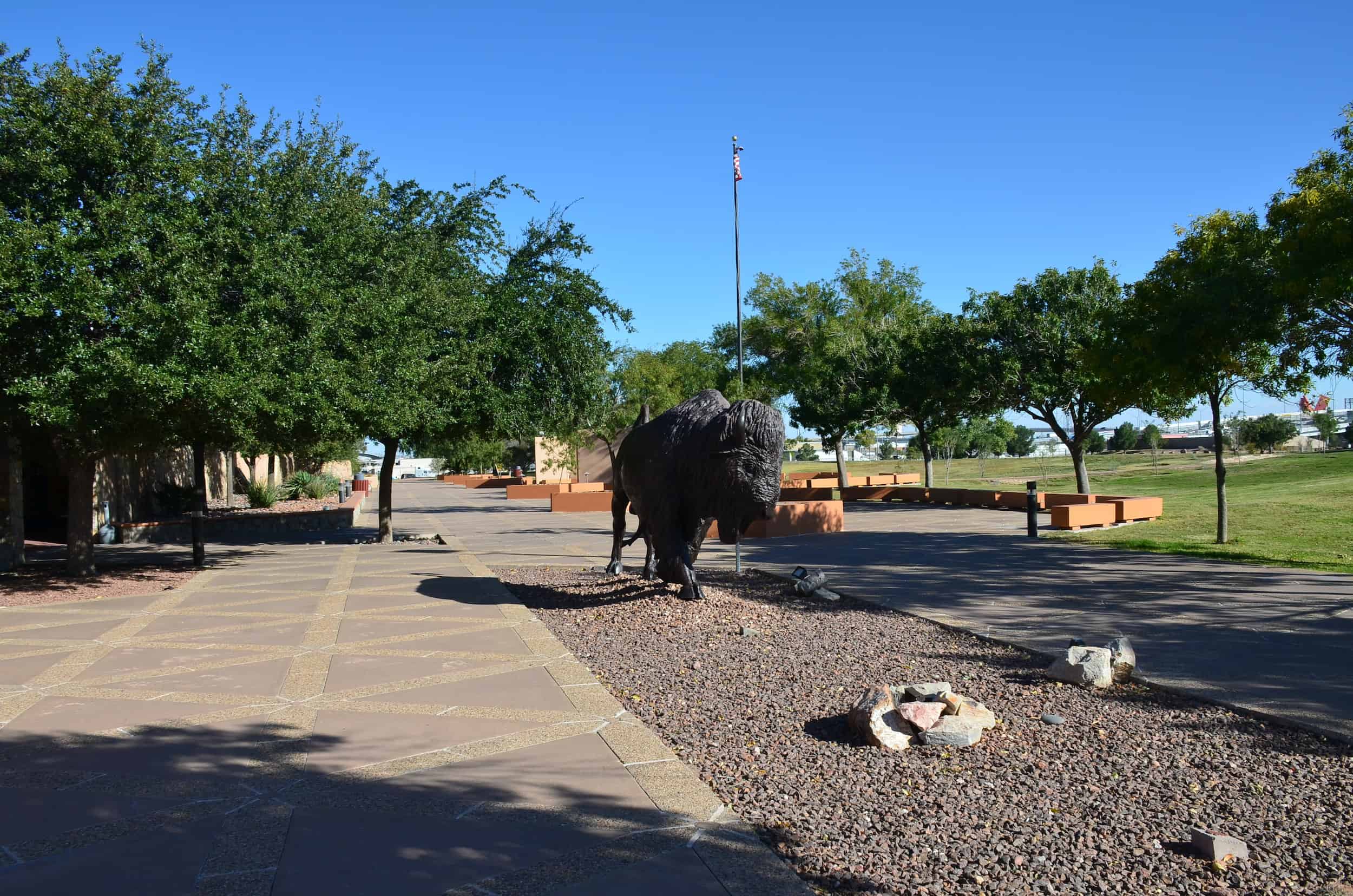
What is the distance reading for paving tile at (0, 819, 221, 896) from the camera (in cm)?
351

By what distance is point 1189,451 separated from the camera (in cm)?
6322

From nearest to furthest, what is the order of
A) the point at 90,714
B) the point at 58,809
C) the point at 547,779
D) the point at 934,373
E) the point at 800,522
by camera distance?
1. the point at 58,809
2. the point at 547,779
3. the point at 90,714
4. the point at 800,522
5. the point at 934,373

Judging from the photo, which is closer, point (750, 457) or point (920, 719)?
point (920, 719)

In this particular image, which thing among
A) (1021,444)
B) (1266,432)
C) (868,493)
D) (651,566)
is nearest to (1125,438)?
(1021,444)

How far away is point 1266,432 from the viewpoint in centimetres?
5422

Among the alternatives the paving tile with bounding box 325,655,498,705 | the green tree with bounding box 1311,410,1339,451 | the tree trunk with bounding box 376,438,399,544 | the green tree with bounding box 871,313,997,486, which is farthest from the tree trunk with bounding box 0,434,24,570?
the green tree with bounding box 1311,410,1339,451

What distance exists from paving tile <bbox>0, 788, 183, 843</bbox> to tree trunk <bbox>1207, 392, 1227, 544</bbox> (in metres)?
16.9

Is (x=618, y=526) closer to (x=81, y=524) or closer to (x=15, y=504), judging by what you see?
(x=81, y=524)

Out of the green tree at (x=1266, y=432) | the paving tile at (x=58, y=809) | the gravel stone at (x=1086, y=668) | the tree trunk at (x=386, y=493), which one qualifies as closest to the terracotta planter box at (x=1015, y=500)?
the tree trunk at (x=386, y=493)

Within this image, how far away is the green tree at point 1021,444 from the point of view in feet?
288

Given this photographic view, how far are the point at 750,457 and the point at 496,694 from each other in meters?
3.08

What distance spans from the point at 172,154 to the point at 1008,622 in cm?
1171

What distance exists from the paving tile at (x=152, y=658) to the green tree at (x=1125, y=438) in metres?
78.6

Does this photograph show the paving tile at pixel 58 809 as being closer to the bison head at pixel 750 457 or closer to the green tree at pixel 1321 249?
the bison head at pixel 750 457
